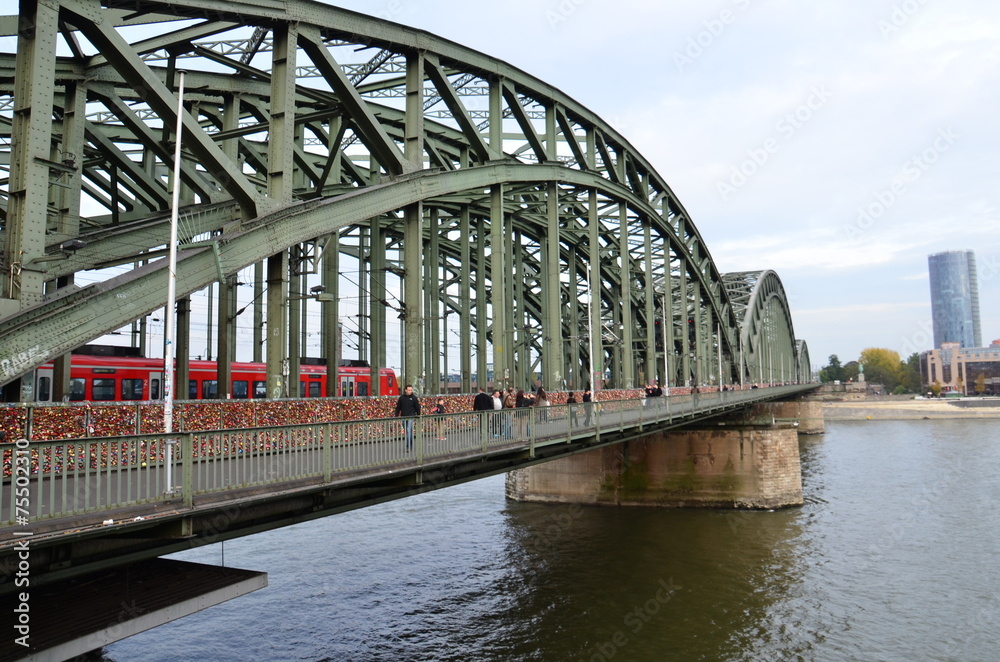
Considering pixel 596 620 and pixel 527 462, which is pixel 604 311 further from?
pixel 527 462

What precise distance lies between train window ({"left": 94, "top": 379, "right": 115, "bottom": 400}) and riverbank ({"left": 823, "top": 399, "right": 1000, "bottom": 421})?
394ft

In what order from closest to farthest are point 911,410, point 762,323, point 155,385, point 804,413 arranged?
point 155,385 < point 762,323 < point 804,413 < point 911,410

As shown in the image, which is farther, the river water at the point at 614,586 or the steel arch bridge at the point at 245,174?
→ the river water at the point at 614,586

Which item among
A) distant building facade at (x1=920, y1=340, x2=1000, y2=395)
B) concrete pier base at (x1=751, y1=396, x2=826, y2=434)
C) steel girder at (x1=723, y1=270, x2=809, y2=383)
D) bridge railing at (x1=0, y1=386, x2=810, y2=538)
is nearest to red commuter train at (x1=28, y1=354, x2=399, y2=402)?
bridge railing at (x1=0, y1=386, x2=810, y2=538)

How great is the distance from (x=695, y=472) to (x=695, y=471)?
0.18ft

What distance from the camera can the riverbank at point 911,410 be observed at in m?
121

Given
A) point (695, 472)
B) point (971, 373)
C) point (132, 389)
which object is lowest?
point (695, 472)

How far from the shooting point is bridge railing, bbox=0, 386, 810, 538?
25.7ft

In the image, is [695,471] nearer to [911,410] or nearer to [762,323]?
[762,323]

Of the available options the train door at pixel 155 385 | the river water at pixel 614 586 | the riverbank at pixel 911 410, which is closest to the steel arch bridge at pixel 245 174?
the train door at pixel 155 385

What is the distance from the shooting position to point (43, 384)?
21.2 meters

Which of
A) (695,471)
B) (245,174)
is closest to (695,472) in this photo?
(695,471)

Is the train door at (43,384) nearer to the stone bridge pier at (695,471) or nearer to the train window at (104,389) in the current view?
the train window at (104,389)

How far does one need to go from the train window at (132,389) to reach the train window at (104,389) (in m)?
0.36
